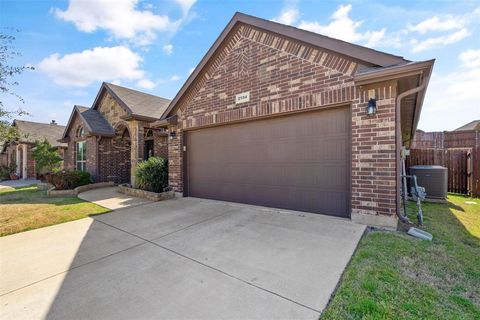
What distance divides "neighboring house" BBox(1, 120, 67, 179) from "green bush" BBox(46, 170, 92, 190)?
895 centimetres

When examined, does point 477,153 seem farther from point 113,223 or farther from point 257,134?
point 113,223

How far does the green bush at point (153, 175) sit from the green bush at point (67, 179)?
4093 millimetres

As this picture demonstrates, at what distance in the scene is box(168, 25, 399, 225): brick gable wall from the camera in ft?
14.4

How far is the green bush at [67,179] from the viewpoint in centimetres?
1023

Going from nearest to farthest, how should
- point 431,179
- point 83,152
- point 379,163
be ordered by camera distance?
1. point 379,163
2. point 431,179
3. point 83,152

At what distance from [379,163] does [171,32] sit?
8.25m

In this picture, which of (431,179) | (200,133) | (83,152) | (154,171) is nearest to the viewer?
(431,179)

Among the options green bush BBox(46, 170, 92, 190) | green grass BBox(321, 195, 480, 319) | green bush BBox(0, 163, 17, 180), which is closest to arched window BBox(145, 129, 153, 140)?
green bush BBox(46, 170, 92, 190)

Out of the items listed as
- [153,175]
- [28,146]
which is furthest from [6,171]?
[153,175]

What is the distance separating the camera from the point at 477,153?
26.9ft

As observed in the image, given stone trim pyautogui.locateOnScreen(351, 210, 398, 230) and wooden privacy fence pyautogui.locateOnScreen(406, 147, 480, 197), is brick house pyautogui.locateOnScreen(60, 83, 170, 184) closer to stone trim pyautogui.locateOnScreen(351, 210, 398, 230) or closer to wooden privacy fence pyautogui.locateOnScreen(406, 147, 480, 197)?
stone trim pyautogui.locateOnScreen(351, 210, 398, 230)

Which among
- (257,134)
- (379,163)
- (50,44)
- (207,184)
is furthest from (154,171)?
(379,163)

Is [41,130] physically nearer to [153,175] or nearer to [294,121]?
[153,175]

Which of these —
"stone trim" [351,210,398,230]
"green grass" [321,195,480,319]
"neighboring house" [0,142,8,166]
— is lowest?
"green grass" [321,195,480,319]
